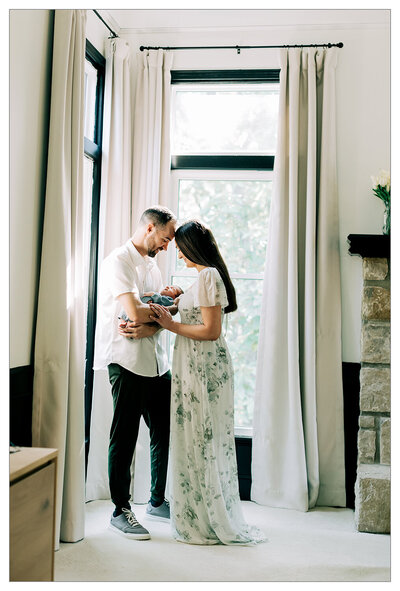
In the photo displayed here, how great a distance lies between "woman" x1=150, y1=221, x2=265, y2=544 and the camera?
8.47 feet

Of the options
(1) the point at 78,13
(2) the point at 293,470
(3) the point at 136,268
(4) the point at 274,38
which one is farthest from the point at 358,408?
(1) the point at 78,13

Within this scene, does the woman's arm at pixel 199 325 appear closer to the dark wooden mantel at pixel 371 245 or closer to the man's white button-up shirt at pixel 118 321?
the man's white button-up shirt at pixel 118 321

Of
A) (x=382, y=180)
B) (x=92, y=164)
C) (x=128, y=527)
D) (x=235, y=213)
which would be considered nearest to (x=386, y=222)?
(x=382, y=180)

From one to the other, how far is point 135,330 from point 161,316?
0.46 feet

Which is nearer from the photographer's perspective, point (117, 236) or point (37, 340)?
point (37, 340)

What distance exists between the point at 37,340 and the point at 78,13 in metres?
1.50

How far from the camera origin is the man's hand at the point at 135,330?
2643 millimetres

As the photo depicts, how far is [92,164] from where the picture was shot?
3314 mm

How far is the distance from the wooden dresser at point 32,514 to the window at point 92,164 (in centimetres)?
142

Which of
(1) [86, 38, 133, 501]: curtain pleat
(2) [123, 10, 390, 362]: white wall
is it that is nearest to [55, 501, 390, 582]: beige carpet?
(1) [86, 38, 133, 501]: curtain pleat

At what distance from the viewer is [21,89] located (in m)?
2.22

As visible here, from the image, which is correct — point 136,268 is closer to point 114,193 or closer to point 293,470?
point 114,193

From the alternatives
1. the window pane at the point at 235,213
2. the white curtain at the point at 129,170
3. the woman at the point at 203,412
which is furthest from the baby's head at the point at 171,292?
the window pane at the point at 235,213

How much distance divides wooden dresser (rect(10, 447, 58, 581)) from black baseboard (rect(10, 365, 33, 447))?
0.44 m
